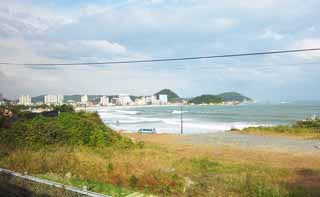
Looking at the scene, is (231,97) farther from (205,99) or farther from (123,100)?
(123,100)

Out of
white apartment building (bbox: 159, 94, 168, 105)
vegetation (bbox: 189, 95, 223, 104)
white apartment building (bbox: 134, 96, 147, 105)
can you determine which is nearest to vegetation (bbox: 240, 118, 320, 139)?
white apartment building (bbox: 159, 94, 168, 105)

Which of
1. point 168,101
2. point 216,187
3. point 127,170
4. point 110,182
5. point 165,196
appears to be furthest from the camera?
point 168,101

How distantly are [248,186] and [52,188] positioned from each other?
10.7ft

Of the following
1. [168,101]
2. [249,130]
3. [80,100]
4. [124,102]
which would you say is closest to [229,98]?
[168,101]

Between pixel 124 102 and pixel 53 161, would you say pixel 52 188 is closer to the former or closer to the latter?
pixel 53 161

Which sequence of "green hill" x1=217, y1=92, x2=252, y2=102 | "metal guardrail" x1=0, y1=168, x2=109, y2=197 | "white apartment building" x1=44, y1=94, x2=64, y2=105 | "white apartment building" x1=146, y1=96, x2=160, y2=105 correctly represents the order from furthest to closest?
"green hill" x1=217, y1=92, x2=252, y2=102 < "white apartment building" x1=146, y1=96, x2=160, y2=105 < "white apartment building" x1=44, y1=94, x2=64, y2=105 < "metal guardrail" x1=0, y1=168, x2=109, y2=197

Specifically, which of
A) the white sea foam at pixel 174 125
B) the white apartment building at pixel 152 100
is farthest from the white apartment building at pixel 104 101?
the white sea foam at pixel 174 125

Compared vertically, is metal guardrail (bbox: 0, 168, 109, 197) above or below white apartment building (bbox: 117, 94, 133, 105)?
below

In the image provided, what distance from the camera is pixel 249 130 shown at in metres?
29.0

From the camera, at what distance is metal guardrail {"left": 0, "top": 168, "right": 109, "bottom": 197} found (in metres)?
3.99

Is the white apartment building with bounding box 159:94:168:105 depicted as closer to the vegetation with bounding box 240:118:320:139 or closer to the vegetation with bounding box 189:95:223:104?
the vegetation with bounding box 189:95:223:104

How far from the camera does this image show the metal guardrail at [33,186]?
157 inches

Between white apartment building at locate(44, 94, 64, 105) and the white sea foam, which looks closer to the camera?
the white sea foam

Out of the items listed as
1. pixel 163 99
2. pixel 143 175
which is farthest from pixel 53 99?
pixel 163 99
